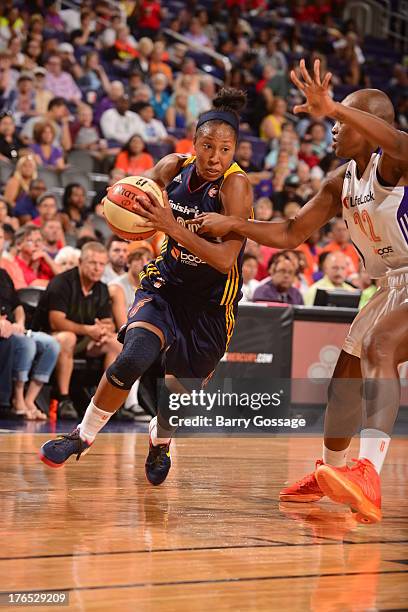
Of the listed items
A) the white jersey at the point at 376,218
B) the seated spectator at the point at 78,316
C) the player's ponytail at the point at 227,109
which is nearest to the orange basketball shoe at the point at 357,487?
the white jersey at the point at 376,218

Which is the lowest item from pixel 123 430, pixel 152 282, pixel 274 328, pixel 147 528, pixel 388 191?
pixel 123 430

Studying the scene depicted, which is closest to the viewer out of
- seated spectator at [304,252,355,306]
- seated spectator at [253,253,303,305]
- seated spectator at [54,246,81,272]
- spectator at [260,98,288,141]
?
seated spectator at [54,246,81,272]

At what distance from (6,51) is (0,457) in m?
7.81

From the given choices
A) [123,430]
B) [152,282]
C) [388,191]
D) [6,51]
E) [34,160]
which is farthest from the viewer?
[6,51]

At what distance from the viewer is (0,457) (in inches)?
213

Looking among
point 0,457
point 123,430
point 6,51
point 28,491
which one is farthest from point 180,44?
point 28,491

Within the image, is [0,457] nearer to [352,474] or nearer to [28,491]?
[28,491]

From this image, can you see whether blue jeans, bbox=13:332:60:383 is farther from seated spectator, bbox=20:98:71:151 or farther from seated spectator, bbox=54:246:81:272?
seated spectator, bbox=20:98:71:151

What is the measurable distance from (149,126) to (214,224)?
8.72 meters

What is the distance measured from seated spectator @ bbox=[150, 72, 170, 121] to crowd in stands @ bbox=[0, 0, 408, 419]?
0.7 inches

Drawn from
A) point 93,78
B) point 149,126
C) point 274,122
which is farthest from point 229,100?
point 274,122

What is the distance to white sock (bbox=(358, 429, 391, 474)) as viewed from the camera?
12.4 feet

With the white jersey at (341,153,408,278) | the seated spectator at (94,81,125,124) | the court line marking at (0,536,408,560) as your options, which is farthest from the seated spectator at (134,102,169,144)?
the court line marking at (0,536,408,560)

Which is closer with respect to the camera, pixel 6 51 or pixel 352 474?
pixel 352 474
